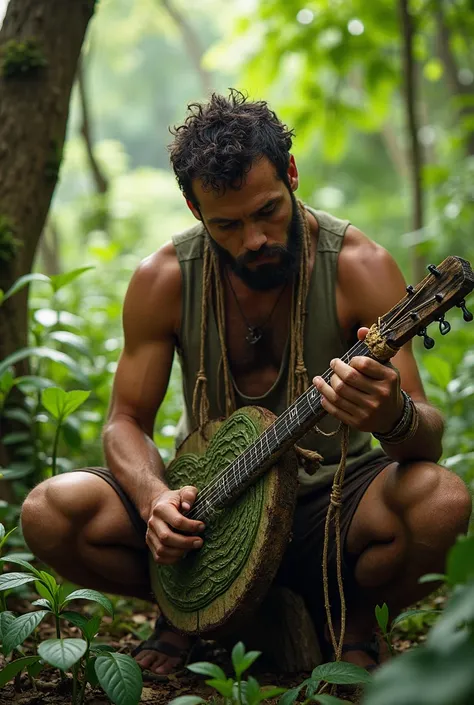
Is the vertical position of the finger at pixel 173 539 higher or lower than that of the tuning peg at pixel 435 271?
lower

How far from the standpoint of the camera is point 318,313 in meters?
2.99

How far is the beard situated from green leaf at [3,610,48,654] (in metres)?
1.21

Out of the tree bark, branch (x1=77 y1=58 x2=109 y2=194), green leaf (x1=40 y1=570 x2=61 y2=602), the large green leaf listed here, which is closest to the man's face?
the large green leaf

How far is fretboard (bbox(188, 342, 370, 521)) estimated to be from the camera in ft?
7.64

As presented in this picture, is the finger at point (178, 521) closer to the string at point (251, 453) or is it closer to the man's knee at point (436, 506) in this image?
the string at point (251, 453)

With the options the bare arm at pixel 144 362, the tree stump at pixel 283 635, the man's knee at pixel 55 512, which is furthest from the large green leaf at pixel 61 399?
the tree stump at pixel 283 635

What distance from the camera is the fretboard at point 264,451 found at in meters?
2.33

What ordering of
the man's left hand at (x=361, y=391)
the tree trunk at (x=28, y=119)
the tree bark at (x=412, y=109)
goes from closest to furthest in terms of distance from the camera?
the man's left hand at (x=361, y=391) < the tree trunk at (x=28, y=119) < the tree bark at (x=412, y=109)

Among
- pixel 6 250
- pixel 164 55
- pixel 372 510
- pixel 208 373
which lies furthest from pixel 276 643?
pixel 164 55

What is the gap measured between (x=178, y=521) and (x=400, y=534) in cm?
63

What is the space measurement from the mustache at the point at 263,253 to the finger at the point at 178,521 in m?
0.79

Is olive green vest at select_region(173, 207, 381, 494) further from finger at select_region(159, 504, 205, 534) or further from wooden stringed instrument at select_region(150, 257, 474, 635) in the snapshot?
finger at select_region(159, 504, 205, 534)

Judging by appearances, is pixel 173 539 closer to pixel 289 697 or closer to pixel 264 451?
pixel 264 451

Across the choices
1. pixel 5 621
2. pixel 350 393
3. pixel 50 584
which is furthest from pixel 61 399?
pixel 350 393
